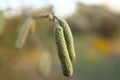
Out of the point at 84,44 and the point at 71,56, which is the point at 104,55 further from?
the point at 71,56

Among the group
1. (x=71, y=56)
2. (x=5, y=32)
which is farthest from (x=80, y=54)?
(x=71, y=56)

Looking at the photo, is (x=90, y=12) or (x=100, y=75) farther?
(x=100, y=75)

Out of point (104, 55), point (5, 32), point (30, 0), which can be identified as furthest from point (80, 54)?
point (30, 0)

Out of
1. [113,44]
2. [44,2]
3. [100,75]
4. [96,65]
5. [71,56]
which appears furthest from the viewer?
[113,44]

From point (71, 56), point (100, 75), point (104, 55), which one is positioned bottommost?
point (71, 56)

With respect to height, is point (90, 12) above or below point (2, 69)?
above

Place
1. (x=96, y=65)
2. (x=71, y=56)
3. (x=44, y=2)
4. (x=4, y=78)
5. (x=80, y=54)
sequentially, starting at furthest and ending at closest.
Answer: (x=80, y=54), (x=96, y=65), (x=4, y=78), (x=44, y=2), (x=71, y=56)
